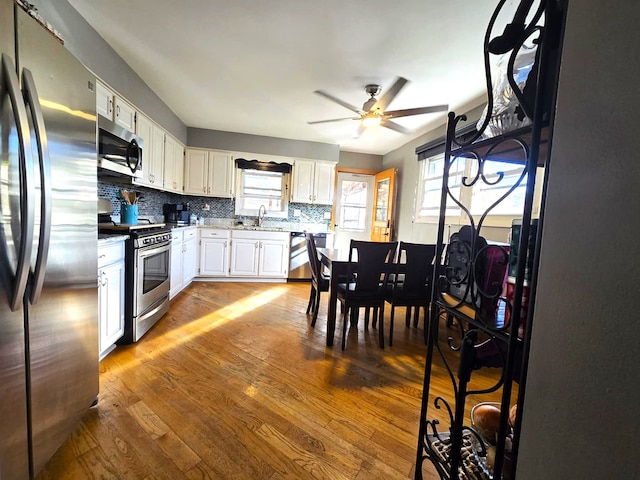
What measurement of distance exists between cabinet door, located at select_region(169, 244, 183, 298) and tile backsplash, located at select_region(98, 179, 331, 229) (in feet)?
2.03

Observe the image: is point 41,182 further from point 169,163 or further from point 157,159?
point 169,163

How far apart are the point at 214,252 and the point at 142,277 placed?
7.19ft

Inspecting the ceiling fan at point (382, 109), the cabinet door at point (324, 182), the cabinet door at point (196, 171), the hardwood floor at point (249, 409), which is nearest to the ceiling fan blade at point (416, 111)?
the ceiling fan at point (382, 109)

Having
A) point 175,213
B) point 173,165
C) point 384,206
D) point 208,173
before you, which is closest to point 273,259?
point 175,213

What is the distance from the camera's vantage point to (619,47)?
0.46 m

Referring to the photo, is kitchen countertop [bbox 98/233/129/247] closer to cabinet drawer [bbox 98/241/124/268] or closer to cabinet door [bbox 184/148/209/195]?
cabinet drawer [bbox 98/241/124/268]

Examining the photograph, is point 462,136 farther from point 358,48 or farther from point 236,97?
point 236,97

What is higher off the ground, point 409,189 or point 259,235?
point 409,189

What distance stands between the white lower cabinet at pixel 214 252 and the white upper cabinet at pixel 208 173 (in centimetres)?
74

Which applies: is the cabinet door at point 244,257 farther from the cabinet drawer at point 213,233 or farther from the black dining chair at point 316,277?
the black dining chair at point 316,277

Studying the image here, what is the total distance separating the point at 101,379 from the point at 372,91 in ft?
11.0

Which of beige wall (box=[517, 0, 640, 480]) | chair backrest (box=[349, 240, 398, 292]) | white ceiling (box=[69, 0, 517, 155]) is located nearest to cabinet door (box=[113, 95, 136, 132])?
white ceiling (box=[69, 0, 517, 155])

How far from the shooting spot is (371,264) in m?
2.47

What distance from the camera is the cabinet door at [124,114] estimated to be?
2588 millimetres
